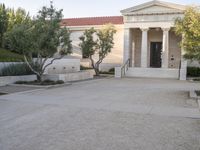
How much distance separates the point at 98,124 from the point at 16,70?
11.7 m

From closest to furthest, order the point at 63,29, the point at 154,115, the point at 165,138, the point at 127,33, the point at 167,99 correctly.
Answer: the point at 165,138 < the point at 154,115 < the point at 167,99 < the point at 63,29 < the point at 127,33

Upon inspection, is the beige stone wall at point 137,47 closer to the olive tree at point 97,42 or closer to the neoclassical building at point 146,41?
the neoclassical building at point 146,41

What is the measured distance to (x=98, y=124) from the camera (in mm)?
7785

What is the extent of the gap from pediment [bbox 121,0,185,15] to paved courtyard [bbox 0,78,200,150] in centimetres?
1688

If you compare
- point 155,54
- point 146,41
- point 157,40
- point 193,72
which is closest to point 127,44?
point 146,41

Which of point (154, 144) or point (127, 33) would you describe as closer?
point (154, 144)

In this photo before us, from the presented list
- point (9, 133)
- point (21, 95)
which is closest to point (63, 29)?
point (21, 95)

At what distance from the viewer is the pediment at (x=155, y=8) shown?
27.1 metres

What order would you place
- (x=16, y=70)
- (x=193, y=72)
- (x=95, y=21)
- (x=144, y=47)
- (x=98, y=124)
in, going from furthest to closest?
(x=95, y=21)
(x=144, y=47)
(x=193, y=72)
(x=16, y=70)
(x=98, y=124)

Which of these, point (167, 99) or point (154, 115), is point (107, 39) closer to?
point (167, 99)

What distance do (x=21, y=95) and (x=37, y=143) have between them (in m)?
7.36

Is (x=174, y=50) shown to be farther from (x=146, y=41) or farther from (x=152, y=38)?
(x=146, y=41)

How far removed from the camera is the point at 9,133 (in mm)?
6859

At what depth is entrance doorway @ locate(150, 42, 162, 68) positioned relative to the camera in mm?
31344
